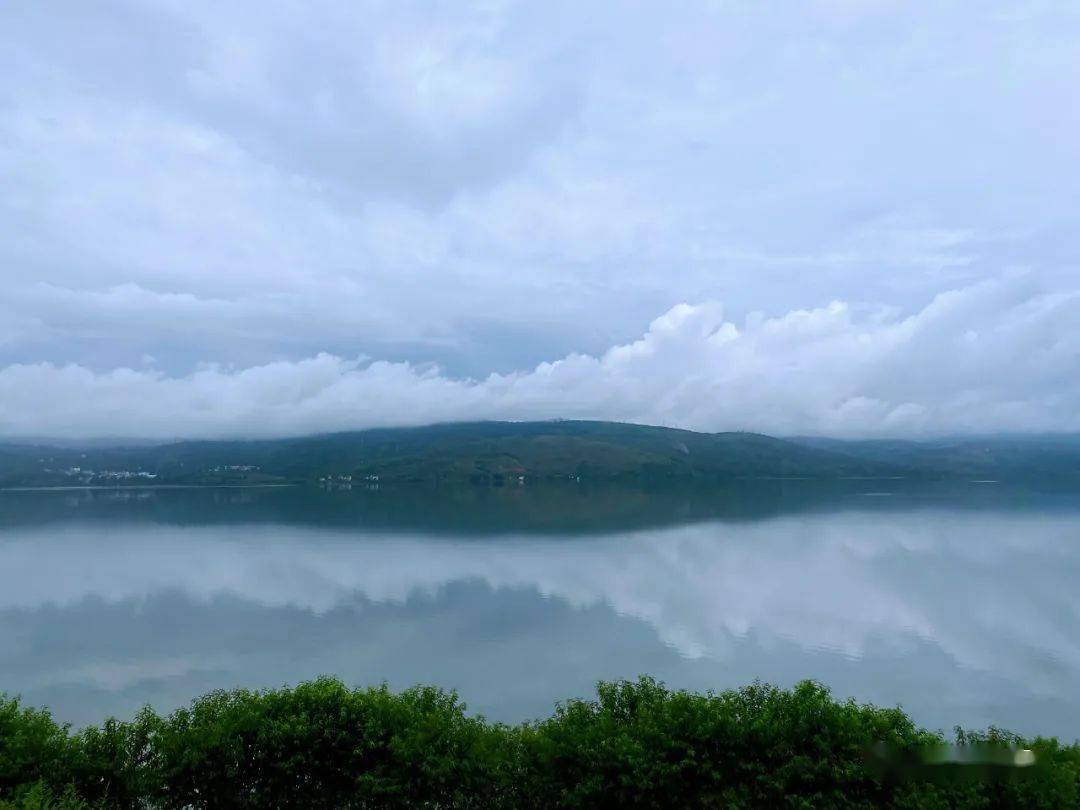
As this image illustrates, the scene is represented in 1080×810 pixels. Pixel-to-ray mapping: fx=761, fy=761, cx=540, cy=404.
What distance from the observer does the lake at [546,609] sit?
3478 centimetres

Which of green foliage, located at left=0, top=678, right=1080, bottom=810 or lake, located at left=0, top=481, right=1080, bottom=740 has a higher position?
green foliage, located at left=0, top=678, right=1080, bottom=810

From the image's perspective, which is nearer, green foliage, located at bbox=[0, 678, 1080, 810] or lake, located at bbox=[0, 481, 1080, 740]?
green foliage, located at bbox=[0, 678, 1080, 810]

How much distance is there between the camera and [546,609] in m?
49.5

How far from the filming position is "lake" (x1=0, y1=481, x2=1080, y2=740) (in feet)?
114

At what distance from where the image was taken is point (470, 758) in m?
14.2

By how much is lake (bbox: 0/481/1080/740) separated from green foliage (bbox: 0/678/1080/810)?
16.3m

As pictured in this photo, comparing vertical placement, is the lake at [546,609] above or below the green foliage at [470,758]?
below

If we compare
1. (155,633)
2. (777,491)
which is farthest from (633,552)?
(777,491)

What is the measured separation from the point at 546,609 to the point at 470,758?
35918 millimetres

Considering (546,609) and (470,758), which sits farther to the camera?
(546,609)

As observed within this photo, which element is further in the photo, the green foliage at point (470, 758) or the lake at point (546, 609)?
the lake at point (546, 609)

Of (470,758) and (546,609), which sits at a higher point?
(470,758)

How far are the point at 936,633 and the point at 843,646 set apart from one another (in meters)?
7.29

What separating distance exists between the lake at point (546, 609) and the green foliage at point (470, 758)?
16278mm
